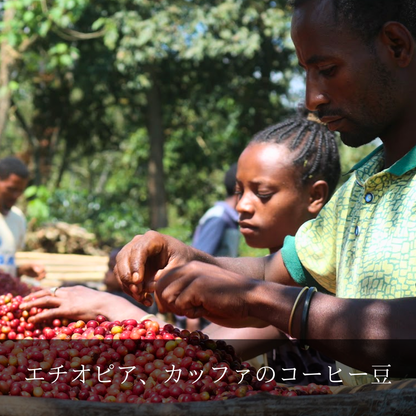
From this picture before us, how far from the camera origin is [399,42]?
1.67 meters

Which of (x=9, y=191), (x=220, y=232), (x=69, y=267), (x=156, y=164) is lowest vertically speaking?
(x=69, y=267)

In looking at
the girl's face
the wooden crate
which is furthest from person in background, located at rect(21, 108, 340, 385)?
the wooden crate

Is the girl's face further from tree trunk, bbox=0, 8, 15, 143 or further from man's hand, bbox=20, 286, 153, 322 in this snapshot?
tree trunk, bbox=0, 8, 15, 143

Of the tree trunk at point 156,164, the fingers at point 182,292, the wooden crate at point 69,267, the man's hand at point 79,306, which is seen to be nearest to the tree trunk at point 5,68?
the wooden crate at point 69,267

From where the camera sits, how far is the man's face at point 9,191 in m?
5.54

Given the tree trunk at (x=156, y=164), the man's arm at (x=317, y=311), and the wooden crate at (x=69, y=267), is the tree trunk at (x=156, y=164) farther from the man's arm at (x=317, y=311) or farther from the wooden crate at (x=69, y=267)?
the man's arm at (x=317, y=311)

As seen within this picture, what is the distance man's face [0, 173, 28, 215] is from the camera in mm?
5543

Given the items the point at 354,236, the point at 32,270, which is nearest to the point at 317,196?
the point at 354,236

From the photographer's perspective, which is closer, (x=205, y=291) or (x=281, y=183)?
(x=205, y=291)

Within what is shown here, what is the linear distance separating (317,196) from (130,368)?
151cm

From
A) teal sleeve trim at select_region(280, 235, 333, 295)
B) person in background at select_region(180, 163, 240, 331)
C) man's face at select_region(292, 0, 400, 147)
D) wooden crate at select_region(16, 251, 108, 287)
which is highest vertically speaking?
man's face at select_region(292, 0, 400, 147)

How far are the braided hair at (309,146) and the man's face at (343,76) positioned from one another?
3.91 ft

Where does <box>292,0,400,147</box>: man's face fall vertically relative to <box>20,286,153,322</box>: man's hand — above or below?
above

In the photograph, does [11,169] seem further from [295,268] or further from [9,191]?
[295,268]
